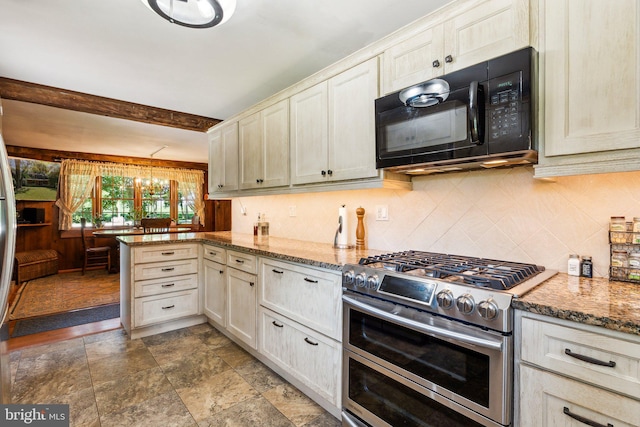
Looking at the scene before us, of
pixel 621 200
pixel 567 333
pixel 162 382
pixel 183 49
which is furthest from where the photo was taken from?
pixel 183 49

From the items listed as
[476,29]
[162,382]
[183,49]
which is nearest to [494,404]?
[476,29]

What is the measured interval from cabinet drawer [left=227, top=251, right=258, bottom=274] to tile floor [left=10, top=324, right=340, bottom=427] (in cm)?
72

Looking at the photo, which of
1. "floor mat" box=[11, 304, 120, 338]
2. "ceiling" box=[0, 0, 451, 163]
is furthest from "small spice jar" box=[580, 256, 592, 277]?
"floor mat" box=[11, 304, 120, 338]

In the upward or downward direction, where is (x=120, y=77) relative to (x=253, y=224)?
upward

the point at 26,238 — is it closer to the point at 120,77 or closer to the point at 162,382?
the point at 120,77

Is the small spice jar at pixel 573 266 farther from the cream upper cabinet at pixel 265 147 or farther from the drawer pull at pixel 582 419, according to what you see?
the cream upper cabinet at pixel 265 147

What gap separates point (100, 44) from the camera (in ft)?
7.54

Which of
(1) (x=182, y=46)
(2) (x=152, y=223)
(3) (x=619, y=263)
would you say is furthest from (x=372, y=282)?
(2) (x=152, y=223)

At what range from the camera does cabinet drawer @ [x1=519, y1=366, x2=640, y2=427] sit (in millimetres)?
901

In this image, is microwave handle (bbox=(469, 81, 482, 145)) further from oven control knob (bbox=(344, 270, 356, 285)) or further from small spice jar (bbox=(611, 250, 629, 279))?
oven control knob (bbox=(344, 270, 356, 285))

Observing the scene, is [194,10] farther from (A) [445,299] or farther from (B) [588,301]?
→ (B) [588,301]

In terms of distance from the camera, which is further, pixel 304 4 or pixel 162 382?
pixel 162 382

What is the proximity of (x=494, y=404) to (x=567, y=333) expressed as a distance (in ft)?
1.19

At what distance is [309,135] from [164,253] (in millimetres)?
1870
